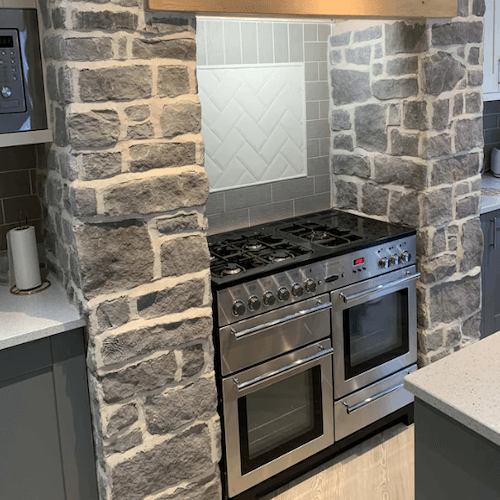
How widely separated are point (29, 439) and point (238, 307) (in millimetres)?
909

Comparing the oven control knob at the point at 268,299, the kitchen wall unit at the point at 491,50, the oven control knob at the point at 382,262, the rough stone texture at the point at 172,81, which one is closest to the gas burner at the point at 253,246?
the oven control knob at the point at 268,299

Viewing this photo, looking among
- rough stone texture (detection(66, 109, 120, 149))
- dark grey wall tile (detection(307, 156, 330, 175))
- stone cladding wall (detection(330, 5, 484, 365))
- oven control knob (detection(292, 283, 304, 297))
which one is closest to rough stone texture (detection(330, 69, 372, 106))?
stone cladding wall (detection(330, 5, 484, 365))

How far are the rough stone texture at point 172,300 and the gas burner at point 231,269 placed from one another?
229 millimetres

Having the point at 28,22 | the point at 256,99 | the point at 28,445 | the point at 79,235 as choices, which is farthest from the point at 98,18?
the point at 28,445

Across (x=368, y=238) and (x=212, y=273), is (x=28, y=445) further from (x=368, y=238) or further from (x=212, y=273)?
(x=368, y=238)

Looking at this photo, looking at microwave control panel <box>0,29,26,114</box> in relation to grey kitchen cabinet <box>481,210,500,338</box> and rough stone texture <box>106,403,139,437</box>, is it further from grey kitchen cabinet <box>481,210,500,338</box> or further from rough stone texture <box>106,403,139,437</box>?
grey kitchen cabinet <box>481,210,500,338</box>

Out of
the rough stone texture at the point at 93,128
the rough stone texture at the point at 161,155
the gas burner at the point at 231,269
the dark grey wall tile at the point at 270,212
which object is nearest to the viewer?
the rough stone texture at the point at 93,128

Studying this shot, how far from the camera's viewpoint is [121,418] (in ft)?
7.39

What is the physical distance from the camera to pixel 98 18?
1.99 m

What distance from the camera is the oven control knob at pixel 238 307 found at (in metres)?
2.48

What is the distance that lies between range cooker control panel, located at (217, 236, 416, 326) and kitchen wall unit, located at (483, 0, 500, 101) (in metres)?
1.31

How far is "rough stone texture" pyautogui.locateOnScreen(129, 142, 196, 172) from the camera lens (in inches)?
83.7

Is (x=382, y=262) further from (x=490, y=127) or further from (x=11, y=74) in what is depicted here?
(x=490, y=127)

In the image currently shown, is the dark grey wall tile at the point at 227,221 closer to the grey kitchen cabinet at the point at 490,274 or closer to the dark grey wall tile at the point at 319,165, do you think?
the dark grey wall tile at the point at 319,165
